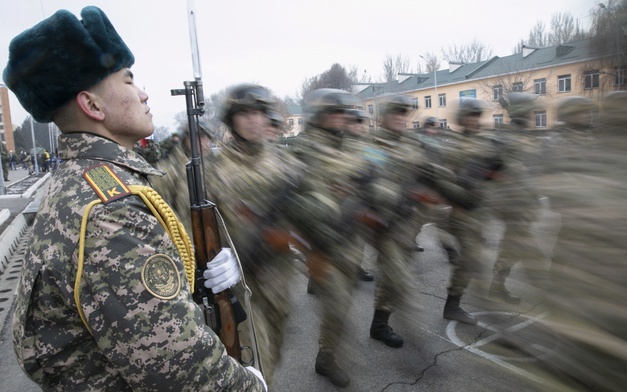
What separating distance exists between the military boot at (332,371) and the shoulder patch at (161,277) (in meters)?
2.39

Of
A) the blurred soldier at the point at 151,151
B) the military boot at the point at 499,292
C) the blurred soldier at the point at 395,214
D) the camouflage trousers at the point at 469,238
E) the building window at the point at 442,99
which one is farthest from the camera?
the building window at the point at 442,99

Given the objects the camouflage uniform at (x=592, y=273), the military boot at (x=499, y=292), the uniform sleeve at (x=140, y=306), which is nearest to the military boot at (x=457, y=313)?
the military boot at (x=499, y=292)

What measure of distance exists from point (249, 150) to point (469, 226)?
1.62 m

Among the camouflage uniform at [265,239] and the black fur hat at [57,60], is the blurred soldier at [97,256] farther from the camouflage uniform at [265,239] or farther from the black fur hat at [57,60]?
the camouflage uniform at [265,239]

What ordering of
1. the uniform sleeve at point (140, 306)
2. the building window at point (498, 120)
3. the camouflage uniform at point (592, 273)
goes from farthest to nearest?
the building window at point (498, 120), the uniform sleeve at point (140, 306), the camouflage uniform at point (592, 273)

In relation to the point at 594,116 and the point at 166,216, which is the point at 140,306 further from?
the point at 594,116

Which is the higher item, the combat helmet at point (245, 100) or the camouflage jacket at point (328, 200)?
the combat helmet at point (245, 100)

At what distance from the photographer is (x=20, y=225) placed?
9336mm

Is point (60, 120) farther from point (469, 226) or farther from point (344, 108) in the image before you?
point (344, 108)

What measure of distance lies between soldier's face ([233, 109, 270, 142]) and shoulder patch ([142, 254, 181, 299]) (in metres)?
2.08

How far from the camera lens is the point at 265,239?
2166 millimetres

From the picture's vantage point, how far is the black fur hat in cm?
125

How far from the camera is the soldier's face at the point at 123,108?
137 cm

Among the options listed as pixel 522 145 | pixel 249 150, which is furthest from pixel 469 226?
pixel 249 150
